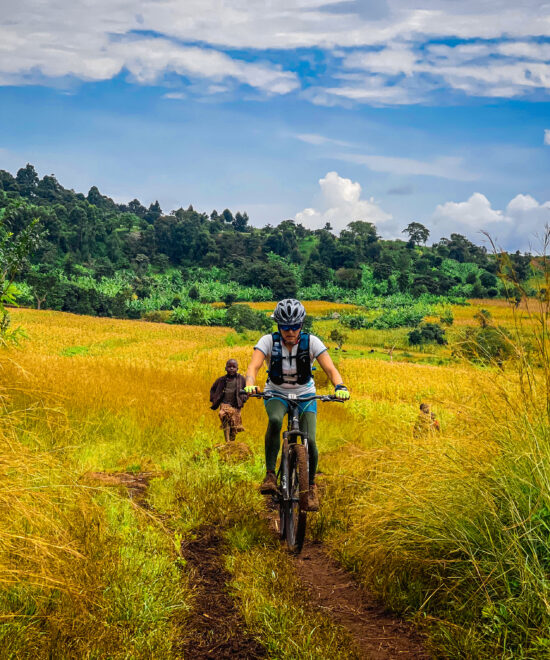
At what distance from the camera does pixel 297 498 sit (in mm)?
5793

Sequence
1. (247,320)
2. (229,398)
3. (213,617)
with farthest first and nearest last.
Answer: (247,320) → (229,398) → (213,617)

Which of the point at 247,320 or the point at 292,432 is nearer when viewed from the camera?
the point at 292,432

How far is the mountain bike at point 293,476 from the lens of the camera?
223 inches

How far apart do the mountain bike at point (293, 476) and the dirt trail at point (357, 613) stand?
0.27m

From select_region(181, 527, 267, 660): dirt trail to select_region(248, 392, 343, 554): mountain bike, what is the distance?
754mm

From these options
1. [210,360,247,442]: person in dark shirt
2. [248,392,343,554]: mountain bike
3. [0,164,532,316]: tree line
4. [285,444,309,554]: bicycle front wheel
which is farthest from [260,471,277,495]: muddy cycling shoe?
[0,164,532,316]: tree line

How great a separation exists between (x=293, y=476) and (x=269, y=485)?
44 centimetres

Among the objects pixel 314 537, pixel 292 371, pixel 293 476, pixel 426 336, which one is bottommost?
pixel 426 336

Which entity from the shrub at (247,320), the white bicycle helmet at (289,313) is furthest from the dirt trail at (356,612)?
the shrub at (247,320)

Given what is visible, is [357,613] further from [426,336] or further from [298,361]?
[426,336]

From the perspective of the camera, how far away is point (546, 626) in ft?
11.1

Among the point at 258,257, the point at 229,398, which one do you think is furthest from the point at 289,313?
the point at 258,257

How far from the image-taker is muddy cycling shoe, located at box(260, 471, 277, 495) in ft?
20.4

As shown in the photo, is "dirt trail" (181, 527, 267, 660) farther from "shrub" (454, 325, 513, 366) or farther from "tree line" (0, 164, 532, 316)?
"tree line" (0, 164, 532, 316)
